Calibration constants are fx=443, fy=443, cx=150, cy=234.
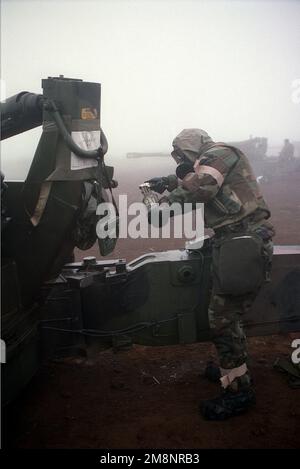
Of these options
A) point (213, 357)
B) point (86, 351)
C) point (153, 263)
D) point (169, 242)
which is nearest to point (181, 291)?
point (153, 263)

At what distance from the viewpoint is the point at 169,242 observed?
29.7ft

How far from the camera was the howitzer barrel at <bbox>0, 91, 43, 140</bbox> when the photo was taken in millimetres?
3184

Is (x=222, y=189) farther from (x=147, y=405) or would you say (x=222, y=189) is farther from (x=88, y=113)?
(x=147, y=405)

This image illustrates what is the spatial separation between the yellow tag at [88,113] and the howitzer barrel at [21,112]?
0.41 metres

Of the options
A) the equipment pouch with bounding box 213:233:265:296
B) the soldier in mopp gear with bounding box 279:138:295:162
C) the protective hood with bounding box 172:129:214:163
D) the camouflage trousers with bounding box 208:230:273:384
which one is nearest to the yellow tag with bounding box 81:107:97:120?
the protective hood with bounding box 172:129:214:163

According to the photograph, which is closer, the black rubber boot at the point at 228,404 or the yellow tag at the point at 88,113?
the yellow tag at the point at 88,113

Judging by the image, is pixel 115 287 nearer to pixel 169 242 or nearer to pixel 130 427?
pixel 130 427

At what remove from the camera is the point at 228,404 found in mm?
3221

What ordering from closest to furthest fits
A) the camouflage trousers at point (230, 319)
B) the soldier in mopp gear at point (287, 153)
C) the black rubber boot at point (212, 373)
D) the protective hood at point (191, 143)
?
the camouflage trousers at point (230, 319) < the protective hood at point (191, 143) < the black rubber boot at point (212, 373) < the soldier in mopp gear at point (287, 153)

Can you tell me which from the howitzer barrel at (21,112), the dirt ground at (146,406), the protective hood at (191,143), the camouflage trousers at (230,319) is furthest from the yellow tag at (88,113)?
the dirt ground at (146,406)

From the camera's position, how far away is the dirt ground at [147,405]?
9.86ft

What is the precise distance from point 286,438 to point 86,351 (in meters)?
1.55

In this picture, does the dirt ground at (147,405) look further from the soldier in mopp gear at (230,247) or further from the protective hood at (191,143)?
the protective hood at (191,143)

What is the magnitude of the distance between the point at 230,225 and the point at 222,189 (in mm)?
272
